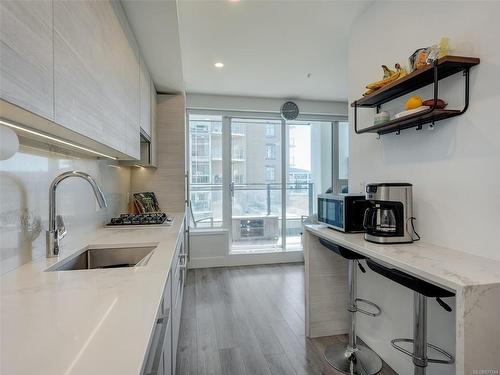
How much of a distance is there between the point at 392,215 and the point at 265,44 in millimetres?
2034

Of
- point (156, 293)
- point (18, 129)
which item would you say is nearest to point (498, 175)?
point (156, 293)

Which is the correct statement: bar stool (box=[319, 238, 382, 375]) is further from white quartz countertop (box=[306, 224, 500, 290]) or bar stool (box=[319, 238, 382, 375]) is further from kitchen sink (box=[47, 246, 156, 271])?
kitchen sink (box=[47, 246, 156, 271])

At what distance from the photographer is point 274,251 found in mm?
4609

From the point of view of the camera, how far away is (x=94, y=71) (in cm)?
117

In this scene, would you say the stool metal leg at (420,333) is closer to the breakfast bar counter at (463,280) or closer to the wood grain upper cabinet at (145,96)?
the breakfast bar counter at (463,280)

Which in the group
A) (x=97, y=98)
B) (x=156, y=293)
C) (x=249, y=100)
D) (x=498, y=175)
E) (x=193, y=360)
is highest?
(x=249, y=100)

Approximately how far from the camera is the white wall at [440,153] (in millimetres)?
1321

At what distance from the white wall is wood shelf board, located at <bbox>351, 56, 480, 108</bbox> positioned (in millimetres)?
53

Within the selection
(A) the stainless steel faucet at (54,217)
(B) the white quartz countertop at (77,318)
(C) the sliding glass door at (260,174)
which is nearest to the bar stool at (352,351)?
(B) the white quartz countertop at (77,318)

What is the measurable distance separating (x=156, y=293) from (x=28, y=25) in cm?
80

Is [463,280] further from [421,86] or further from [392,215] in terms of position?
[421,86]

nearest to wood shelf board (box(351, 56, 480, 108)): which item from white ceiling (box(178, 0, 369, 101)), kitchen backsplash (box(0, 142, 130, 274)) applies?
white ceiling (box(178, 0, 369, 101))

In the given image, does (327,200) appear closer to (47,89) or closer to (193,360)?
(193,360)

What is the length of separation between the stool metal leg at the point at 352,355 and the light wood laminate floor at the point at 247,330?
66 millimetres
